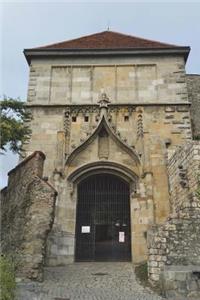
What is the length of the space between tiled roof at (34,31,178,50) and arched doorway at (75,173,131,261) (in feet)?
20.8

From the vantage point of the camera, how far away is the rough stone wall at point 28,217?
28.8 feet

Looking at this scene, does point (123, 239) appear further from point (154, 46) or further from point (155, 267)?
point (154, 46)

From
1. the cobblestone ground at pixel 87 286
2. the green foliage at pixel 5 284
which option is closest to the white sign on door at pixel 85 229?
the cobblestone ground at pixel 87 286

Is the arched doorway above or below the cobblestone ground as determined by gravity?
above

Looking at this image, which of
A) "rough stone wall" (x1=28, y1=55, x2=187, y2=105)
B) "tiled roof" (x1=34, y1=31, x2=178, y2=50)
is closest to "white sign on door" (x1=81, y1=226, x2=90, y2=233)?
"rough stone wall" (x1=28, y1=55, x2=187, y2=105)

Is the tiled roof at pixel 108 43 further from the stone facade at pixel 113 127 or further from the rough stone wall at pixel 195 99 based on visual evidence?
the rough stone wall at pixel 195 99

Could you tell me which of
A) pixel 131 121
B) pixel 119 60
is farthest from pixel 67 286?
pixel 119 60

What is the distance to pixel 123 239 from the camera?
→ 43.5 ft

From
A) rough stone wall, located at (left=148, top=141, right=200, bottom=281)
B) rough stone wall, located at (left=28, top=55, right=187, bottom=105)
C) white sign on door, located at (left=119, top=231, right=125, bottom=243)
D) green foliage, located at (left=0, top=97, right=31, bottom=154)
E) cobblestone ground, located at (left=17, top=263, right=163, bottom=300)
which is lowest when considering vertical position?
cobblestone ground, located at (left=17, top=263, right=163, bottom=300)

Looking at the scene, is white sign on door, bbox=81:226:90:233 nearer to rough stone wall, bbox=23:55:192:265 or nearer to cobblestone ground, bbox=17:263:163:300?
rough stone wall, bbox=23:55:192:265

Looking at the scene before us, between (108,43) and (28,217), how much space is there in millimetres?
10809

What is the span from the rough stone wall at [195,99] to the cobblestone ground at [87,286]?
7.56m

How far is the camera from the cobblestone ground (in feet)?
25.1

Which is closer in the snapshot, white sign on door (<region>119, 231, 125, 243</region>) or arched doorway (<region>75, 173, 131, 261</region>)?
arched doorway (<region>75, 173, 131, 261</region>)
